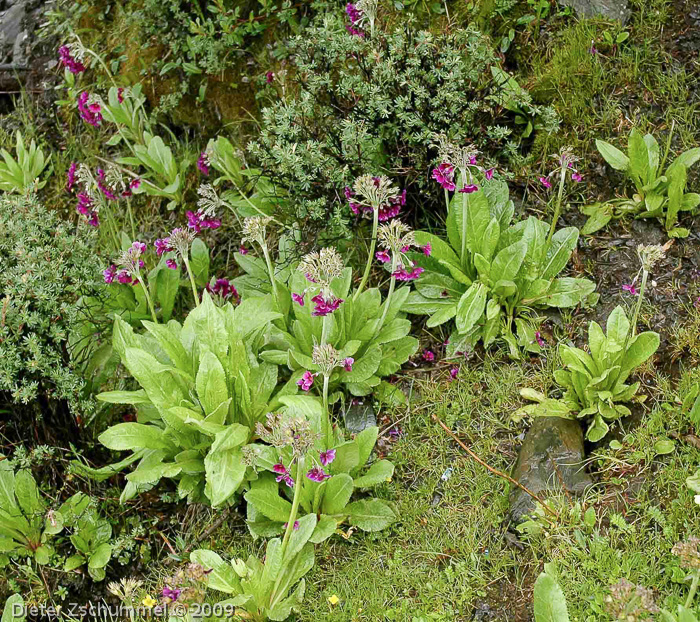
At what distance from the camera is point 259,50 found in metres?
5.31

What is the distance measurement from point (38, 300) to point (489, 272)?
2.28 meters

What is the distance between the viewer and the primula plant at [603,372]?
3.38m

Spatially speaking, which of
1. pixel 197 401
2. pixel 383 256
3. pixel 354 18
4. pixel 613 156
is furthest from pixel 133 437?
pixel 613 156

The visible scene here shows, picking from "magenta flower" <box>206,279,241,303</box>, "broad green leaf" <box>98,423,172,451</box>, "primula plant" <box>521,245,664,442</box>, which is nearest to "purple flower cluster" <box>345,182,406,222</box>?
"magenta flower" <box>206,279,241,303</box>

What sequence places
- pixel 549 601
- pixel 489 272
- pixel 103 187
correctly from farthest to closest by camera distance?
pixel 103 187, pixel 489 272, pixel 549 601

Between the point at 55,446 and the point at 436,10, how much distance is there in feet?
11.4

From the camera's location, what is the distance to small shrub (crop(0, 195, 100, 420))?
353 cm

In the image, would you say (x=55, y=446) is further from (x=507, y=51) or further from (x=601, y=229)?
(x=507, y=51)

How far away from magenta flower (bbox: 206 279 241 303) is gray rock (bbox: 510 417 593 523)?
190 cm

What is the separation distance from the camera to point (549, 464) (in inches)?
133

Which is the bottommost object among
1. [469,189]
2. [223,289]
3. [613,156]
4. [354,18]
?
[223,289]

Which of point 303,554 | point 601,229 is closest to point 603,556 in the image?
point 303,554

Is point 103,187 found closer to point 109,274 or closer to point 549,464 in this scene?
point 109,274

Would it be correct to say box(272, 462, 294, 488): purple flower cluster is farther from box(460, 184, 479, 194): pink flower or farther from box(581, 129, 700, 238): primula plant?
box(581, 129, 700, 238): primula plant
